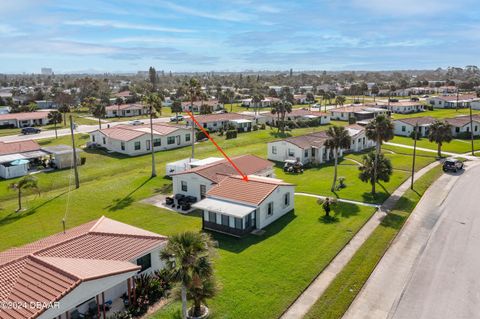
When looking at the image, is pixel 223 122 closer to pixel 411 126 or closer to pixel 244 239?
pixel 411 126

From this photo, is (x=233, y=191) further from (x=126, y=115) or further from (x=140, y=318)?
(x=126, y=115)

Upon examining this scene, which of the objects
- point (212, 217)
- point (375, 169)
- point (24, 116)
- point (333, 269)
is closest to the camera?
point (333, 269)

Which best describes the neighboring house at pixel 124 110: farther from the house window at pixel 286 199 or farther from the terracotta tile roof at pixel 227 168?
the house window at pixel 286 199

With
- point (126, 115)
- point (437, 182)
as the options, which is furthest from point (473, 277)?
point (126, 115)

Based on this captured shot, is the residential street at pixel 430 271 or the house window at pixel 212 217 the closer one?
the residential street at pixel 430 271

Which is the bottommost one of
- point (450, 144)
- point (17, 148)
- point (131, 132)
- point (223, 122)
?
point (450, 144)

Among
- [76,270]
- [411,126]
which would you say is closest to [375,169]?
[76,270]

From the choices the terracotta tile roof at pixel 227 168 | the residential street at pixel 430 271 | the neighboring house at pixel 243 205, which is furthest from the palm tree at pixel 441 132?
the neighboring house at pixel 243 205
